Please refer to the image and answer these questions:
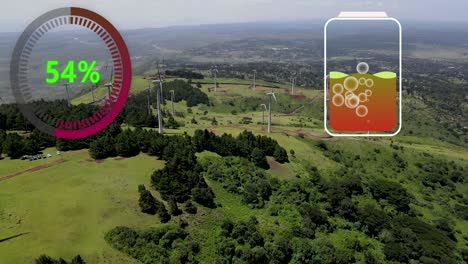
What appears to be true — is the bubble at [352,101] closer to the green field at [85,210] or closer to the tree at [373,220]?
the green field at [85,210]

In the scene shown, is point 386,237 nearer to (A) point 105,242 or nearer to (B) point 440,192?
(B) point 440,192

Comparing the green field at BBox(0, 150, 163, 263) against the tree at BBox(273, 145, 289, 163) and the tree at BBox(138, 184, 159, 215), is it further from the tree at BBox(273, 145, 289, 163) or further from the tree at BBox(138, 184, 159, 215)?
the tree at BBox(273, 145, 289, 163)

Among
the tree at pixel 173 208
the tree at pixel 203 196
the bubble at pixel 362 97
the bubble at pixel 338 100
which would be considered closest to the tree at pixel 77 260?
the tree at pixel 173 208

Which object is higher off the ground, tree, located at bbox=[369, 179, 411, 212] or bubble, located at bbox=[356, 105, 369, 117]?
bubble, located at bbox=[356, 105, 369, 117]

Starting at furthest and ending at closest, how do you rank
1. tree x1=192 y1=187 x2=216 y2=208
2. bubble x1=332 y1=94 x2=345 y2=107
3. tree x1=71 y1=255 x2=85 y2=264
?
1. tree x1=192 y1=187 x2=216 y2=208
2. tree x1=71 y1=255 x2=85 y2=264
3. bubble x1=332 y1=94 x2=345 y2=107

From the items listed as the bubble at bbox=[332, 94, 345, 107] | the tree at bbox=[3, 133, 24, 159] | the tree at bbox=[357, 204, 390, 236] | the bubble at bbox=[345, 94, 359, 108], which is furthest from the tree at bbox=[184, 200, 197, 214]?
the bubble at bbox=[345, 94, 359, 108]
